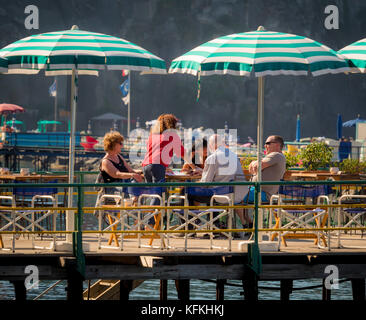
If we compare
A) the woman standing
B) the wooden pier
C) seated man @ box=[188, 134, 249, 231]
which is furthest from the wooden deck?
the woman standing

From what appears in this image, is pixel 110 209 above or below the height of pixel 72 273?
above

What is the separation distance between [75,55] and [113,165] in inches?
57.9

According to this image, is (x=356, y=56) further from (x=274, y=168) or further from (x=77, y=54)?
(x=77, y=54)

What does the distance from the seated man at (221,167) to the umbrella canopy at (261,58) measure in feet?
1.13

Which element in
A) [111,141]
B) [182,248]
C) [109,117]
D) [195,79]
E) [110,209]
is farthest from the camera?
[195,79]

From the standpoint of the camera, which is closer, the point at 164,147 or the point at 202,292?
the point at 164,147

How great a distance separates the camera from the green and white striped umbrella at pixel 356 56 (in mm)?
8500

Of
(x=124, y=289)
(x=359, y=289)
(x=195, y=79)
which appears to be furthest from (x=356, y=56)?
(x=195, y=79)

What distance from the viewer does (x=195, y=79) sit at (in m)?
76.6

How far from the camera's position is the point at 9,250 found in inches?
290

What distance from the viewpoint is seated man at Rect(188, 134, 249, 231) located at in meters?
8.52

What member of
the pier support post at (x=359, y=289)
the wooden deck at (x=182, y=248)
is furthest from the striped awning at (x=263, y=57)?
the pier support post at (x=359, y=289)
